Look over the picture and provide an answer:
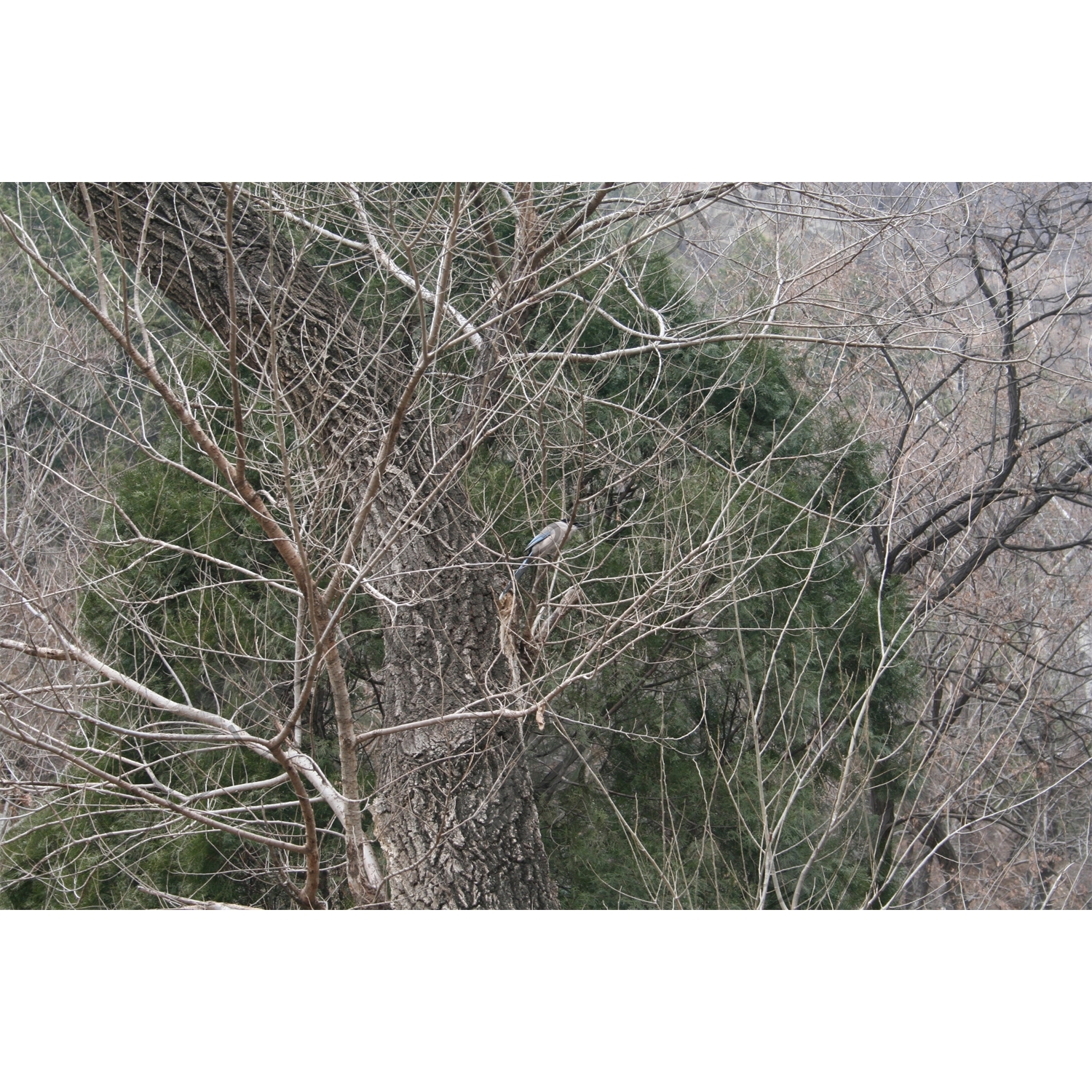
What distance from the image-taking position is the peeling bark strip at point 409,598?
7.05 ft

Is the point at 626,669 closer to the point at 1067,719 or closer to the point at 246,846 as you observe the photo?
the point at 246,846

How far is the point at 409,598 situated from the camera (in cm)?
223

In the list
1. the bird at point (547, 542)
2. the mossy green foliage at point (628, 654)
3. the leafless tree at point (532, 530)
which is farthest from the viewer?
the mossy green foliage at point (628, 654)

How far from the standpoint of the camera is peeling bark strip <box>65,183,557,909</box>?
2148 millimetres

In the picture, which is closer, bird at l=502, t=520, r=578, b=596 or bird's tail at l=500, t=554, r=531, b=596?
bird's tail at l=500, t=554, r=531, b=596

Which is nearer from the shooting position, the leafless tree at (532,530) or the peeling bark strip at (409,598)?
the leafless tree at (532,530)

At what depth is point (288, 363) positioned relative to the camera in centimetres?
223

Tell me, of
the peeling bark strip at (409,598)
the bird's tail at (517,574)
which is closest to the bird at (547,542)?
the bird's tail at (517,574)

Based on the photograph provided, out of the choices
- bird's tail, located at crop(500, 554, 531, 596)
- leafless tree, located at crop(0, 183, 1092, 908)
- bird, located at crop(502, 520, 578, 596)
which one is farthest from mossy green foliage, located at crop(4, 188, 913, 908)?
bird, located at crop(502, 520, 578, 596)

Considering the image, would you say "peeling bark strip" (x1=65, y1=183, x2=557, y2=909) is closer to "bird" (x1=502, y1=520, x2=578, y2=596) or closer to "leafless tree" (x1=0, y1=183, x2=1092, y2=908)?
"leafless tree" (x1=0, y1=183, x2=1092, y2=908)

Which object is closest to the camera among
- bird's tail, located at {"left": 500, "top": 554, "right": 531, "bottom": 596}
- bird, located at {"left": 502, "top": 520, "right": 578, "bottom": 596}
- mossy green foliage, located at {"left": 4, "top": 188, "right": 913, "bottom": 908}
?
bird's tail, located at {"left": 500, "top": 554, "right": 531, "bottom": 596}

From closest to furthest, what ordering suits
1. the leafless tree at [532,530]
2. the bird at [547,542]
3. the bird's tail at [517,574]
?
the leafless tree at [532,530] < the bird's tail at [517,574] < the bird at [547,542]

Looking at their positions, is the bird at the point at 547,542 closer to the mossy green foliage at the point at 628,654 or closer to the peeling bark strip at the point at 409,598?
the peeling bark strip at the point at 409,598
